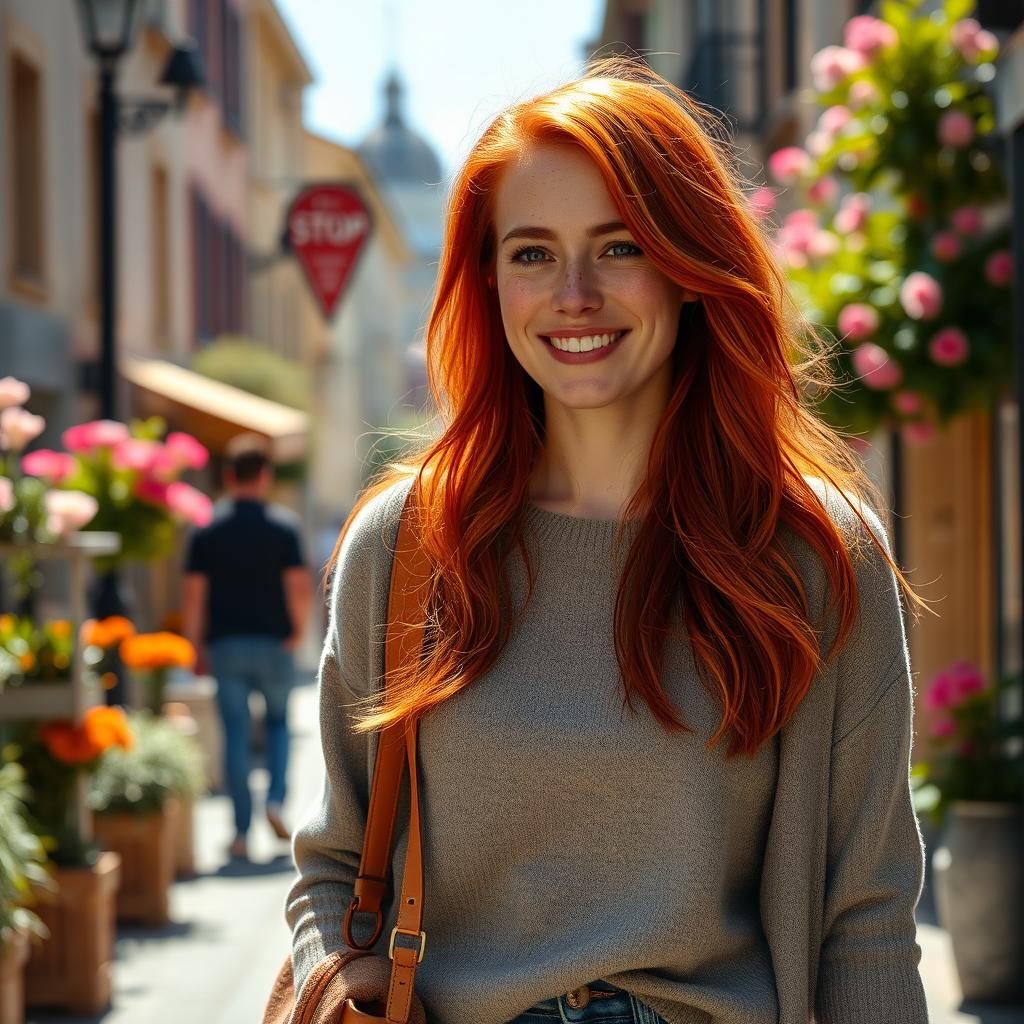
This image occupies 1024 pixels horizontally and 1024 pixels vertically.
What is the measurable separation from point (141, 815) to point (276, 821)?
178cm

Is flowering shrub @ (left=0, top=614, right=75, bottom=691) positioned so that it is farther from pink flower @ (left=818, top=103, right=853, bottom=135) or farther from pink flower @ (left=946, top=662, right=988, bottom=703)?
pink flower @ (left=818, top=103, right=853, bottom=135)

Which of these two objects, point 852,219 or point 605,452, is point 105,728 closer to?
point 852,219

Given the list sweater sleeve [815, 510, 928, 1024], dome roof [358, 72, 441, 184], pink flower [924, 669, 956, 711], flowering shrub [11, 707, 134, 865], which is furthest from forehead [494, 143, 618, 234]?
dome roof [358, 72, 441, 184]

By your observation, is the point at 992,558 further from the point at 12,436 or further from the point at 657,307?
the point at 657,307

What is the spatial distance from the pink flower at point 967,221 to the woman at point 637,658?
4.90 m

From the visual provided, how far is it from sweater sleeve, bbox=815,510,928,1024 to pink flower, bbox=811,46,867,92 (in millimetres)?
5583

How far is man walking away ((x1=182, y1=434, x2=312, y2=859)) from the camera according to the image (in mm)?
9031

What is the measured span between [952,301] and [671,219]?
4.99 meters

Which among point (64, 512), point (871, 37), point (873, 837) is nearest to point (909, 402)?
point (871, 37)

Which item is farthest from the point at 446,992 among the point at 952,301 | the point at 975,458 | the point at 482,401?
the point at 975,458

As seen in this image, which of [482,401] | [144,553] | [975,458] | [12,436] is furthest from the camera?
[975,458]

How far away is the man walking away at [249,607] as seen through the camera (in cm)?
903

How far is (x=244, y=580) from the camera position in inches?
357

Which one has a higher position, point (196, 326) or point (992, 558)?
point (196, 326)
